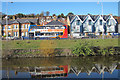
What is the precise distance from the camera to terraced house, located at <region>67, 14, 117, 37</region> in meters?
20.0

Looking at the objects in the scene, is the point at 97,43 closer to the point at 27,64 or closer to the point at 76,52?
the point at 76,52

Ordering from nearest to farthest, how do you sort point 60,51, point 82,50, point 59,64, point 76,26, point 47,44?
1. point 59,64
2. point 82,50
3. point 60,51
4. point 47,44
5. point 76,26

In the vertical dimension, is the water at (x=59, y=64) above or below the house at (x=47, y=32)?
below

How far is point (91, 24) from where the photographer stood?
21.8m

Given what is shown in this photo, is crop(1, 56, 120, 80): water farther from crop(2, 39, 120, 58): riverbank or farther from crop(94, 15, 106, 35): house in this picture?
crop(94, 15, 106, 35): house

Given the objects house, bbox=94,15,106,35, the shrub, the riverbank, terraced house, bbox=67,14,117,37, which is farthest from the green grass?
house, bbox=94,15,106,35

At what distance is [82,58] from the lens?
14250 millimetres

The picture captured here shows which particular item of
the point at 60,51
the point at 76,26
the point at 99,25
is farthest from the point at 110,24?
the point at 60,51

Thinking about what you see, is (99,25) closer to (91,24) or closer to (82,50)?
(91,24)

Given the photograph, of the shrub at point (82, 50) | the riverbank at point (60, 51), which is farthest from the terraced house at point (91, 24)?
the shrub at point (82, 50)

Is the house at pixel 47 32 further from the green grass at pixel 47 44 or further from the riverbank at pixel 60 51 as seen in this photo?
the riverbank at pixel 60 51

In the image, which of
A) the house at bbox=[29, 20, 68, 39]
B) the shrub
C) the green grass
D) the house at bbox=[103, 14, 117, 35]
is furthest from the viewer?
the house at bbox=[29, 20, 68, 39]

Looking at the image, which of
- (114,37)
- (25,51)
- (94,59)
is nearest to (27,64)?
(25,51)

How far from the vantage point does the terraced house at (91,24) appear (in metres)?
20.0
